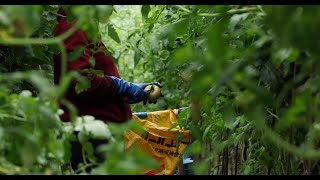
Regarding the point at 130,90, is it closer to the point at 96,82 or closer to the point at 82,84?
the point at 96,82

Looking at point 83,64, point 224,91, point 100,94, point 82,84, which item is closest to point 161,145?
point 100,94

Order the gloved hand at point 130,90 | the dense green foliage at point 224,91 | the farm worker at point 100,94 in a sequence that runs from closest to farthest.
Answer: the dense green foliage at point 224,91 < the farm worker at point 100,94 < the gloved hand at point 130,90

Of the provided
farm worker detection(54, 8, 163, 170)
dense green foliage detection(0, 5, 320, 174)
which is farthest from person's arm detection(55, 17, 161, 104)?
dense green foliage detection(0, 5, 320, 174)

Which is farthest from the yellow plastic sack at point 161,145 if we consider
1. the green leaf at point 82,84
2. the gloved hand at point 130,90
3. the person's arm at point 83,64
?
the green leaf at point 82,84

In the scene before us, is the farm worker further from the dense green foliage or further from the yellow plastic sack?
the dense green foliage

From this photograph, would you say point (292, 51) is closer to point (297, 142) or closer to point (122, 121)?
point (297, 142)

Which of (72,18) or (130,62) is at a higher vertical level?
(130,62)

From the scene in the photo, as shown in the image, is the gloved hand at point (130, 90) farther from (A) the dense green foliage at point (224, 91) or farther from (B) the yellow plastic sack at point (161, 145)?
(A) the dense green foliage at point (224, 91)

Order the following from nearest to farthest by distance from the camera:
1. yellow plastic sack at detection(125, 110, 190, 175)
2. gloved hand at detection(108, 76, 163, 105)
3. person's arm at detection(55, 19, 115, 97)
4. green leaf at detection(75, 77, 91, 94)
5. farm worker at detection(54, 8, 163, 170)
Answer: green leaf at detection(75, 77, 91, 94) < person's arm at detection(55, 19, 115, 97) < farm worker at detection(54, 8, 163, 170) < gloved hand at detection(108, 76, 163, 105) < yellow plastic sack at detection(125, 110, 190, 175)

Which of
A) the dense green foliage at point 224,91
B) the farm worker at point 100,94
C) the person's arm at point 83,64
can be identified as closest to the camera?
the dense green foliage at point 224,91

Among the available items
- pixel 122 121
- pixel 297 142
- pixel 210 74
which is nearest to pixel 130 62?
pixel 122 121

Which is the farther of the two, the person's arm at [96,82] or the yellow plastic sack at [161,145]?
the yellow plastic sack at [161,145]

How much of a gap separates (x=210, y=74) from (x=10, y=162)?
1.61 ft
